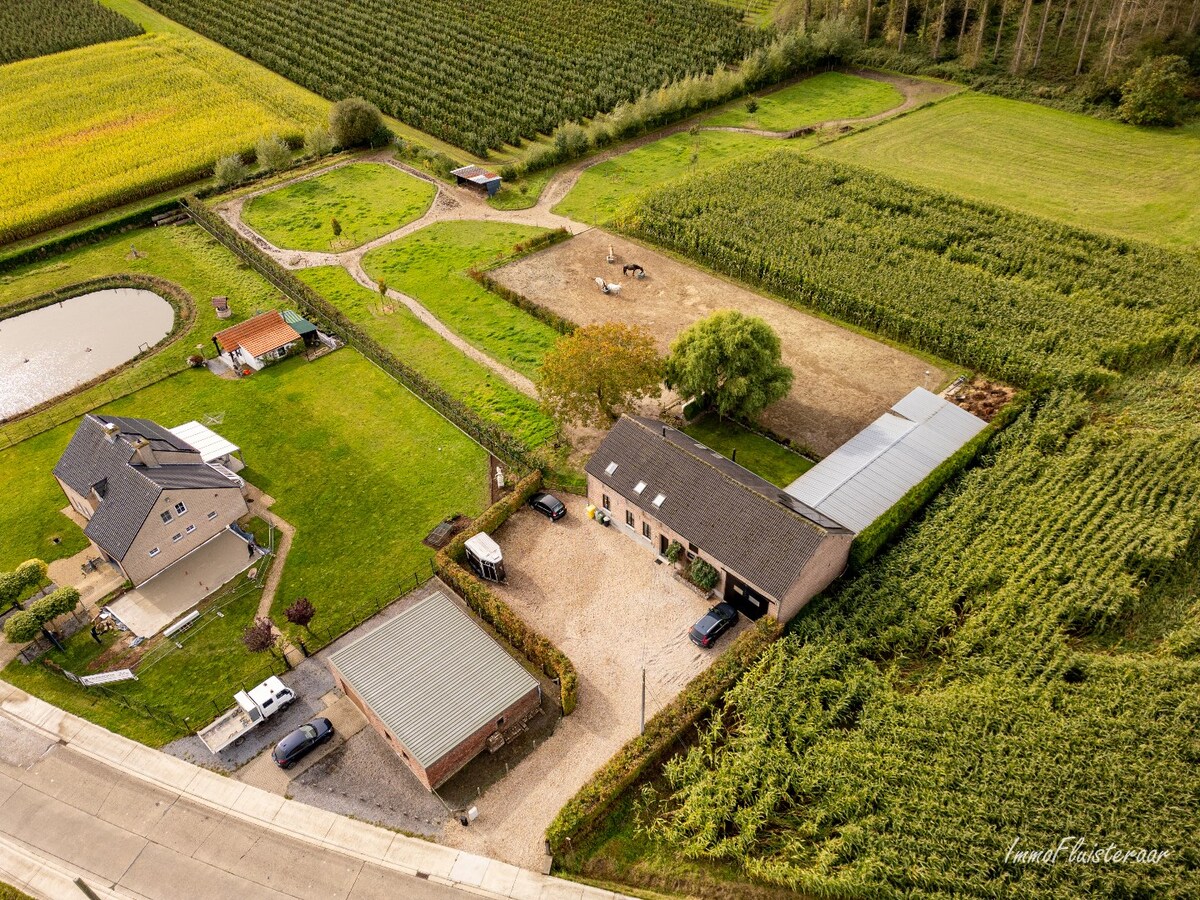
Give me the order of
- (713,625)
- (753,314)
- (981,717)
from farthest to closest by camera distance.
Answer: (753,314) → (713,625) → (981,717)

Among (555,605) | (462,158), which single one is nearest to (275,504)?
(555,605)

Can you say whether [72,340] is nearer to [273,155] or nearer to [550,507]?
[273,155]

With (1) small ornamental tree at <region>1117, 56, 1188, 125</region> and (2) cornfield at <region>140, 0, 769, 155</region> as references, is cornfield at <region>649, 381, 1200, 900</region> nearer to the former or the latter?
(1) small ornamental tree at <region>1117, 56, 1188, 125</region>

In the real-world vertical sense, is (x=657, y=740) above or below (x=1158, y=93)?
below

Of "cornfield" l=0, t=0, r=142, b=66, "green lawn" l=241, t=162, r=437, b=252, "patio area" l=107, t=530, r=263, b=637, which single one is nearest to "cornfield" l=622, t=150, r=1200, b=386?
"green lawn" l=241, t=162, r=437, b=252

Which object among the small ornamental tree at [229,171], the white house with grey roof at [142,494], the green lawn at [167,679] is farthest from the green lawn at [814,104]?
the green lawn at [167,679]

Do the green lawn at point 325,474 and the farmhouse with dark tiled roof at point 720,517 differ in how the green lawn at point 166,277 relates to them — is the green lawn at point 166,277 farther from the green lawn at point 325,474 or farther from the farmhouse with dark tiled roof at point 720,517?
the farmhouse with dark tiled roof at point 720,517

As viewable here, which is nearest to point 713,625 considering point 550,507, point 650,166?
point 550,507
